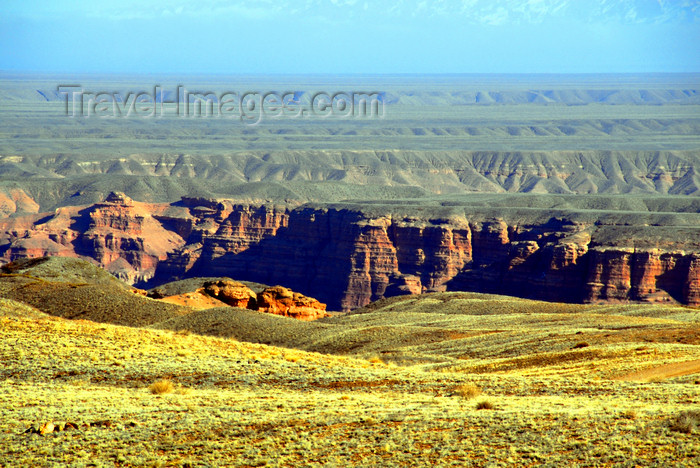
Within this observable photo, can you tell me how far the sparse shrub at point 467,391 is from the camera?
2475 cm

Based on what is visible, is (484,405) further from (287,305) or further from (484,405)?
(287,305)

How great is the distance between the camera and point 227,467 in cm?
1928

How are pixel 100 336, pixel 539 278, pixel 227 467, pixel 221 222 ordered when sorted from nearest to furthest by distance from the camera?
pixel 227 467, pixel 100 336, pixel 539 278, pixel 221 222

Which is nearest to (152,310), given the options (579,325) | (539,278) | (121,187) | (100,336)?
(100,336)

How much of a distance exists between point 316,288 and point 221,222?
1890 centimetres

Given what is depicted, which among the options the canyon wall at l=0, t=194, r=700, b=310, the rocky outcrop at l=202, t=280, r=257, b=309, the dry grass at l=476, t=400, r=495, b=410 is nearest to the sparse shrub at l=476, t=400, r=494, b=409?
the dry grass at l=476, t=400, r=495, b=410

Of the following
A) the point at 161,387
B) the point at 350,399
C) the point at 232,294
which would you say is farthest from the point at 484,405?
the point at 232,294

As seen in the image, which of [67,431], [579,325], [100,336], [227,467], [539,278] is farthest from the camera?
[539,278]

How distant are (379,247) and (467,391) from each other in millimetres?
72960

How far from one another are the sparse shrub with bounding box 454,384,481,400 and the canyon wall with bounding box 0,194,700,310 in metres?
56.9

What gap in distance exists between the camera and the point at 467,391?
81.9 feet

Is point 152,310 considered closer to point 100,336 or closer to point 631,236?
point 100,336

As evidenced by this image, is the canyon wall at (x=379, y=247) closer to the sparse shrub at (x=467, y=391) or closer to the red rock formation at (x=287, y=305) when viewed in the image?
the red rock formation at (x=287, y=305)

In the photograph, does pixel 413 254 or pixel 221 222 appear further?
pixel 221 222
